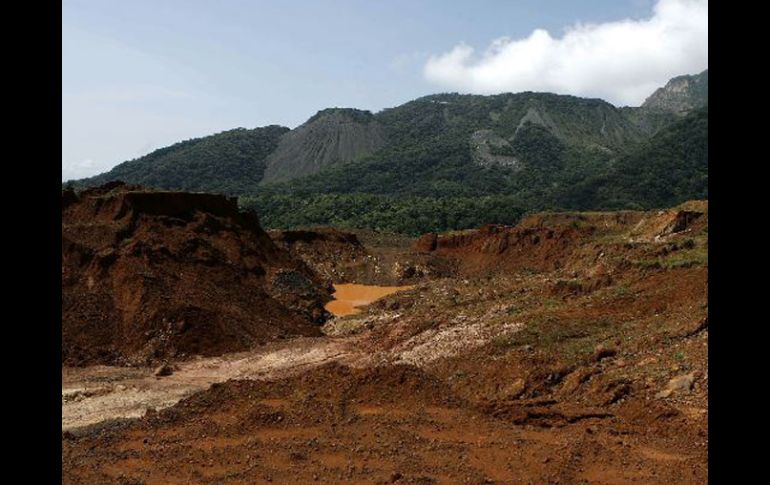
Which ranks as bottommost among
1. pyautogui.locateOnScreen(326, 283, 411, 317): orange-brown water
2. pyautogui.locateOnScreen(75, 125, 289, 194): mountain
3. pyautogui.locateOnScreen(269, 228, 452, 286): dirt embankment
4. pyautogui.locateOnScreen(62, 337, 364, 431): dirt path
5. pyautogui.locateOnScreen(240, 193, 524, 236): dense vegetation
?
pyautogui.locateOnScreen(62, 337, 364, 431): dirt path

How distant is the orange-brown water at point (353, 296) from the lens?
3362 centimetres

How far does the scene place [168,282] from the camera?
25078 millimetres

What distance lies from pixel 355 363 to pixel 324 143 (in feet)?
438

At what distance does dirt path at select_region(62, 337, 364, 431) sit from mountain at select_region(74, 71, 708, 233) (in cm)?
5042

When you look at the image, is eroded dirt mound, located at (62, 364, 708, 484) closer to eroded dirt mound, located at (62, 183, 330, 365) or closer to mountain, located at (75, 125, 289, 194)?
eroded dirt mound, located at (62, 183, 330, 365)

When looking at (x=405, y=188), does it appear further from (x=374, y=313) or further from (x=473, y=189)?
(x=374, y=313)

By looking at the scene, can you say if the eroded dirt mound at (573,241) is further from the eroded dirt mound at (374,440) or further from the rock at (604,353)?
the eroded dirt mound at (374,440)

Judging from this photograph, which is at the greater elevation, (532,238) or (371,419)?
(532,238)

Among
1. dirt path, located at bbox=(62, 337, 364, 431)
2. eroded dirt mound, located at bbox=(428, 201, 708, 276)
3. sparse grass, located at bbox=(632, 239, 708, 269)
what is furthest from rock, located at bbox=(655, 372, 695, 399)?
sparse grass, located at bbox=(632, 239, 708, 269)

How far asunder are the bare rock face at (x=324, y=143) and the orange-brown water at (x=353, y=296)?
98923 mm

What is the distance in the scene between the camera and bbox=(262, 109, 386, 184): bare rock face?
143 metres

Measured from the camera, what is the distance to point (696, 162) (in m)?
99.2
